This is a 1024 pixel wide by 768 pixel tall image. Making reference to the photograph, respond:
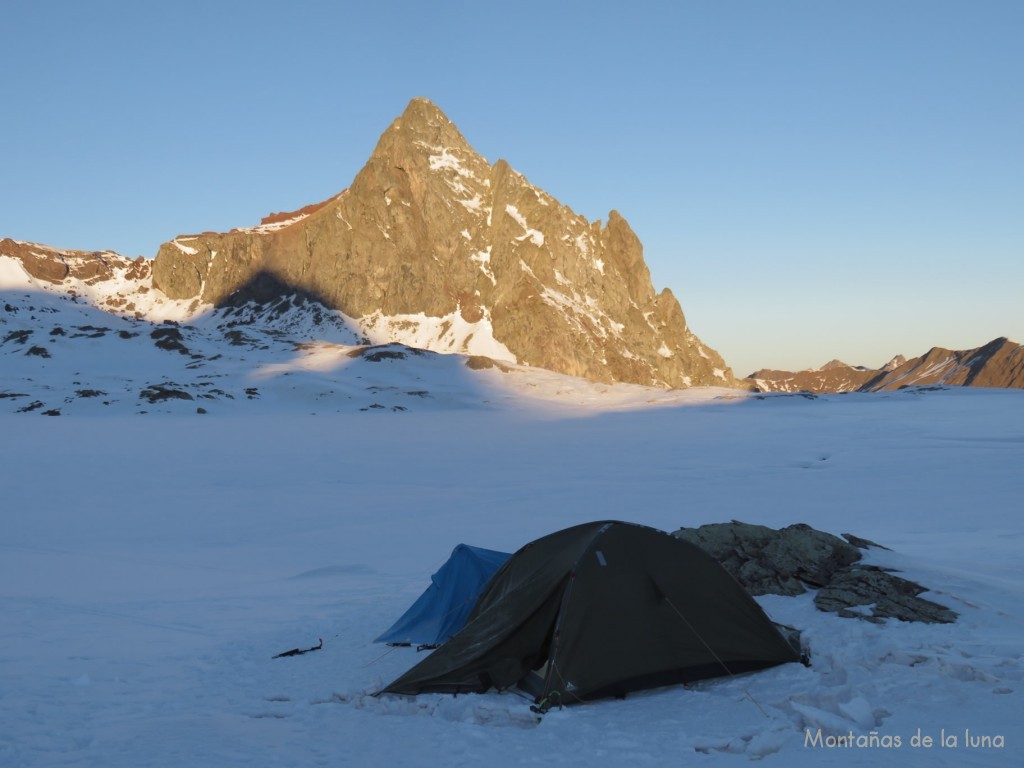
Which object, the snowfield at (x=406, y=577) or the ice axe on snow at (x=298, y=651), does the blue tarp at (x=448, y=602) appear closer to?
the snowfield at (x=406, y=577)

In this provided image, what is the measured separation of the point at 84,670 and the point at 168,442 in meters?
34.3

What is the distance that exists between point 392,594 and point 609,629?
693 centimetres

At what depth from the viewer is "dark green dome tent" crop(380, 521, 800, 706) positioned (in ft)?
28.8

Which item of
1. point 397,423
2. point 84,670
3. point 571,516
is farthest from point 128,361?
point 84,670

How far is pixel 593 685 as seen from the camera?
8.58 metres

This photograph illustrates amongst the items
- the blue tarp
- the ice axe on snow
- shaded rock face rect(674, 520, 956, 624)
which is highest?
shaded rock face rect(674, 520, 956, 624)

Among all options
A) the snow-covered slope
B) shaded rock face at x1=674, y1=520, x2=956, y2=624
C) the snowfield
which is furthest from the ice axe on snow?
the snow-covered slope

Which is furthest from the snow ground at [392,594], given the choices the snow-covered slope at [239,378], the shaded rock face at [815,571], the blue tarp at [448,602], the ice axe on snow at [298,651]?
the snow-covered slope at [239,378]

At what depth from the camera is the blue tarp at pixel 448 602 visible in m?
11.6

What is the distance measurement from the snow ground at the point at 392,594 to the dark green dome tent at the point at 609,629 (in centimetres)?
30

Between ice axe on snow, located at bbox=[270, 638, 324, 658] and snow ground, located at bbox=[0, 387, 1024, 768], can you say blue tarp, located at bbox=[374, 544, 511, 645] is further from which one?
ice axe on snow, located at bbox=[270, 638, 324, 658]

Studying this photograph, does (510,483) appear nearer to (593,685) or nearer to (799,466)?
(799,466)

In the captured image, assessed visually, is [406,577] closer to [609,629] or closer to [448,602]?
[448,602]

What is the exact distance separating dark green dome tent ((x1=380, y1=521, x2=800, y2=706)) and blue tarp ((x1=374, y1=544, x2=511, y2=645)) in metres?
2.02
